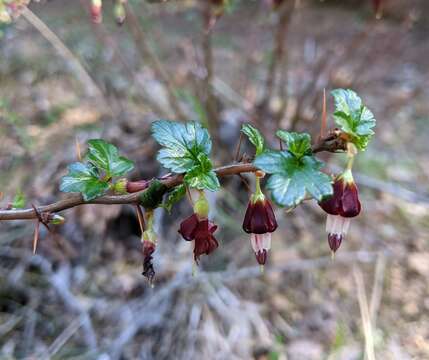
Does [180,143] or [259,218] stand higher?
[180,143]

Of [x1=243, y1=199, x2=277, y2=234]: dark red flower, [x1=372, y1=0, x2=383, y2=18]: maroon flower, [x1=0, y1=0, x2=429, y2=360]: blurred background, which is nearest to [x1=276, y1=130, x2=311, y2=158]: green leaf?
[x1=243, y1=199, x2=277, y2=234]: dark red flower

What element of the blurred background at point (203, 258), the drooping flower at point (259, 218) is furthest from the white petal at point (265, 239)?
the blurred background at point (203, 258)

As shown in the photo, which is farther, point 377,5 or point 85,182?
point 377,5

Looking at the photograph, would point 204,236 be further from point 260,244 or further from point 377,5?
point 377,5

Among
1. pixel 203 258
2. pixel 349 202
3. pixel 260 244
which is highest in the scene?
pixel 349 202

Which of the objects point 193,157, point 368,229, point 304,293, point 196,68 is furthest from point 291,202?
point 196,68

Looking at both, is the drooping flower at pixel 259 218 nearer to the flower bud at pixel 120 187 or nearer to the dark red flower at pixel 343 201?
the dark red flower at pixel 343 201

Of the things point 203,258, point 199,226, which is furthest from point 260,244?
point 203,258
